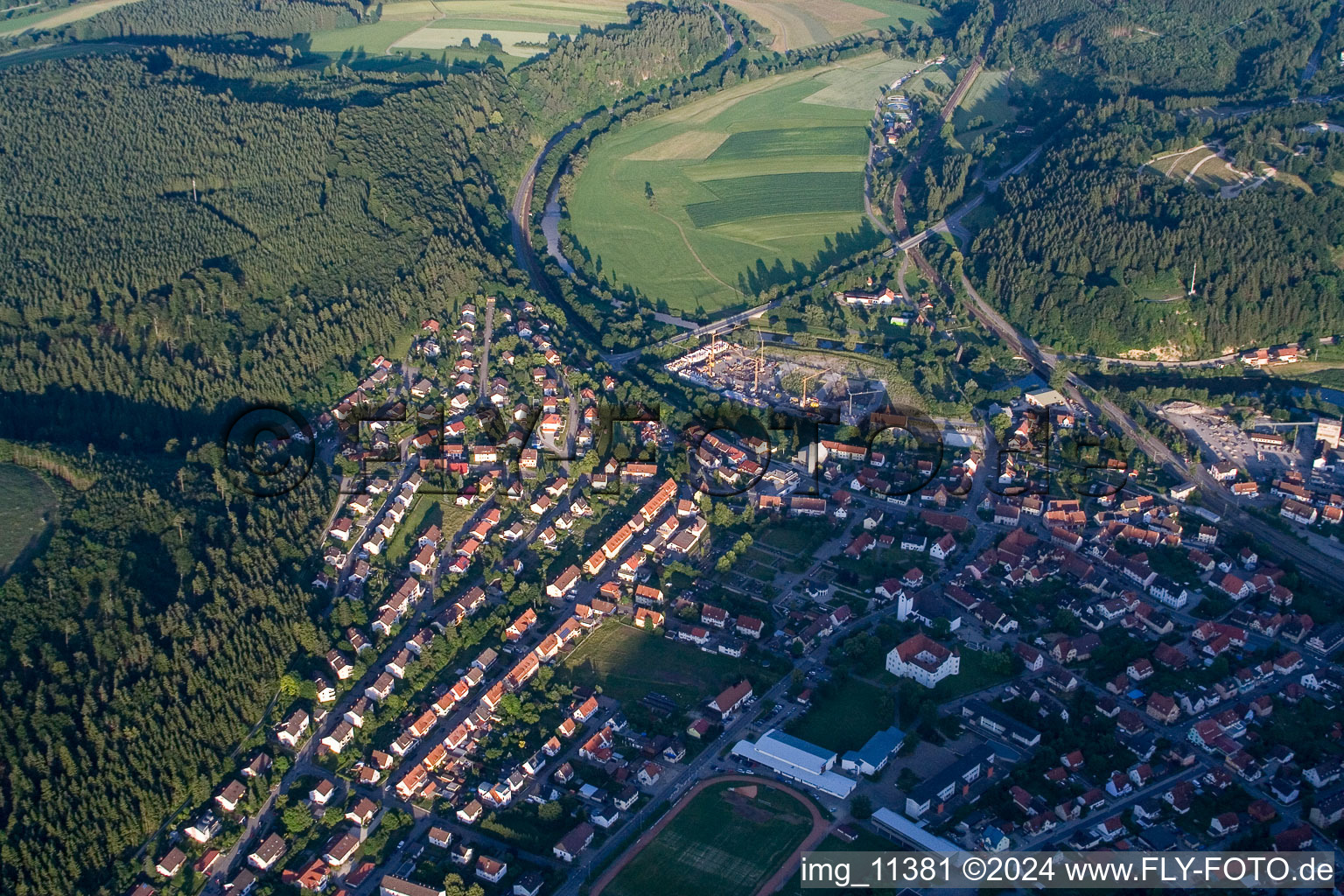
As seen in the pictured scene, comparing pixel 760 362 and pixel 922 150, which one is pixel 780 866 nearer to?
pixel 760 362

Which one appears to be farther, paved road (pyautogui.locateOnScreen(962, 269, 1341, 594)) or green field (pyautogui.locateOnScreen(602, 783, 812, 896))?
paved road (pyautogui.locateOnScreen(962, 269, 1341, 594))

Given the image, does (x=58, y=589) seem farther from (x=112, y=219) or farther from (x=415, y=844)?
(x=112, y=219)

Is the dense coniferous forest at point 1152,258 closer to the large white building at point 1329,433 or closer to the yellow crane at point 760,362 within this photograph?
the large white building at point 1329,433

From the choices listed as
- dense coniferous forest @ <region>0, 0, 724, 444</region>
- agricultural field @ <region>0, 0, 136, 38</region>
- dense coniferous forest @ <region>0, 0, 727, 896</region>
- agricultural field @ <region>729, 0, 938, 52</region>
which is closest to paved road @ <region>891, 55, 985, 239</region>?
agricultural field @ <region>729, 0, 938, 52</region>

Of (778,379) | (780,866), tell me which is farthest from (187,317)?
(780,866)

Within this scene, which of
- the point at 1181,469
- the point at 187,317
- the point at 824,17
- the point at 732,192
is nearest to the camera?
the point at 1181,469

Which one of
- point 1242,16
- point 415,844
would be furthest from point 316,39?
point 415,844

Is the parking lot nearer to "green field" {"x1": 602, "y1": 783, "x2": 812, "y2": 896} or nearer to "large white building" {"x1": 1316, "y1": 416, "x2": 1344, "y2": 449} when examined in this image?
"large white building" {"x1": 1316, "y1": 416, "x2": 1344, "y2": 449}
